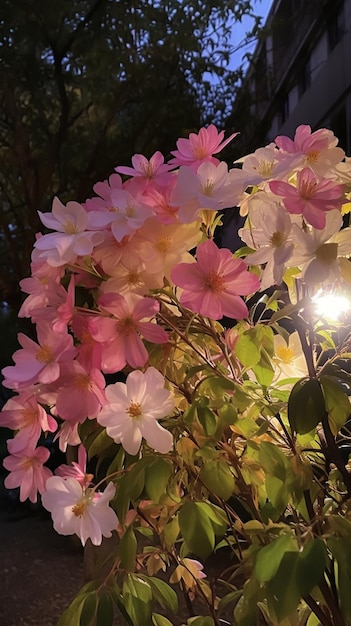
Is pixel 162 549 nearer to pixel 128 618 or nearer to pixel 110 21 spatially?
pixel 128 618

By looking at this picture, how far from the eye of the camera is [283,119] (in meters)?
4.17

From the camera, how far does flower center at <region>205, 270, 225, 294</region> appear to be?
506 mm

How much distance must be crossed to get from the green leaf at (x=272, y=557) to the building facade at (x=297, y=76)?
3318 mm

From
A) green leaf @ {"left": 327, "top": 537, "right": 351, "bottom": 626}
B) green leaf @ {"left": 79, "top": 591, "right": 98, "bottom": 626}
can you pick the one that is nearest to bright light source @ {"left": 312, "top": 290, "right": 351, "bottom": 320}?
green leaf @ {"left": 327, "top": 537, "right": 351, "bottom": 626}

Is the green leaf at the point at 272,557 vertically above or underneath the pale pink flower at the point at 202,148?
underneath

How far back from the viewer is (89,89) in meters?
3.37

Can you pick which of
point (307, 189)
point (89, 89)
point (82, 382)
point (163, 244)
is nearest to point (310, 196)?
point (307, 189)

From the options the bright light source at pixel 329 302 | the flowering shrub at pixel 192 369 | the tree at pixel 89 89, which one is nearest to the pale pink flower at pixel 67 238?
the flowering shrub at pixel 192 369

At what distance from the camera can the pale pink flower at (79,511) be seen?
519 millimetres

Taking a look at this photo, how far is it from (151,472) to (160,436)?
0.04 metres

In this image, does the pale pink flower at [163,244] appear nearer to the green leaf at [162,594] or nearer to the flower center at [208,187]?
the flower center at [208,187]

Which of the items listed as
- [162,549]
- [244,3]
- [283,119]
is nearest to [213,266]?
[162,549]

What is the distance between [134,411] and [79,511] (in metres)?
0.10

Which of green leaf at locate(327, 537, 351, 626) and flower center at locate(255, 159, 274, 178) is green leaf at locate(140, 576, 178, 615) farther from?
flower center at locate(255, 159, 274, 178)
